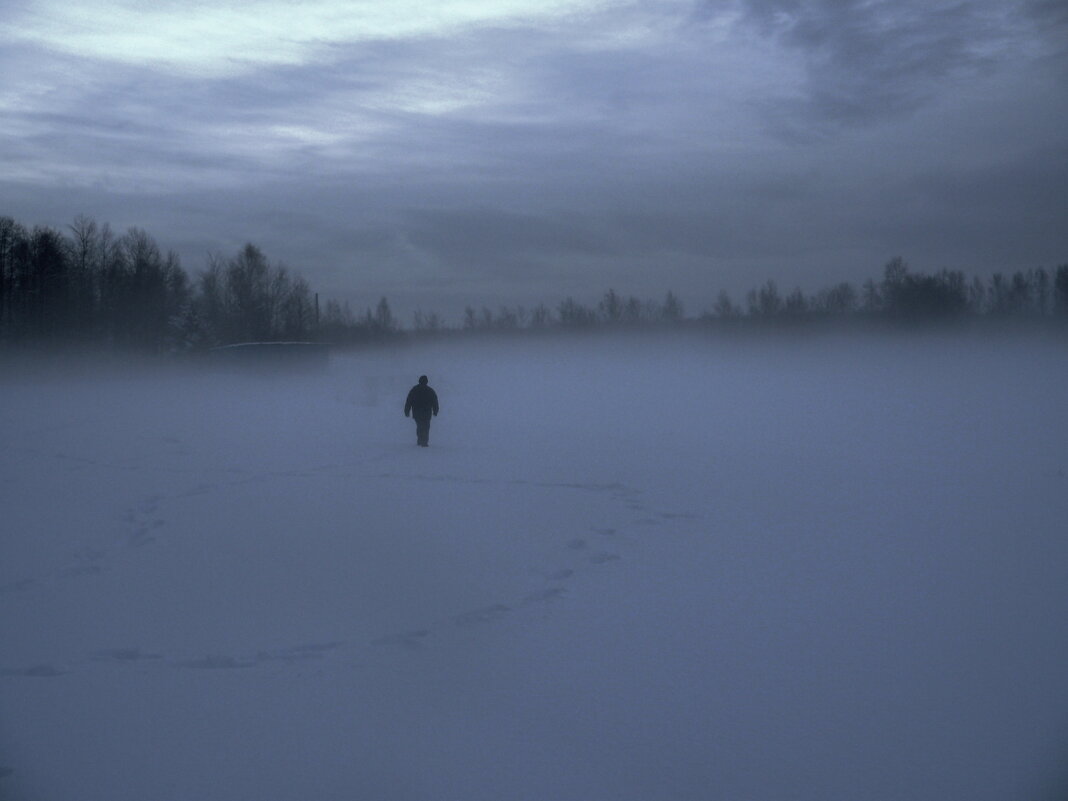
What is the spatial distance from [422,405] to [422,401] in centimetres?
9

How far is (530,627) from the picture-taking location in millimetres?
6930

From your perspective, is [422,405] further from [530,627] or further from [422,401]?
[530,627]

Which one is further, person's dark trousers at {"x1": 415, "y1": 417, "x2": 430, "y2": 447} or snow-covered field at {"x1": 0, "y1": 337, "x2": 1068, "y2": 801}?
person's dark trousers at {"x1": 415, "y1": 417, "x2": 430, "y2": 447}

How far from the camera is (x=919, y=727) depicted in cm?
524

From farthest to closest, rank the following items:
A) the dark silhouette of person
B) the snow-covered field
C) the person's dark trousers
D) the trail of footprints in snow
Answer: the person's dark trousers
the dark silhouette of person
the trail of footprints in snow
the snow-covered field

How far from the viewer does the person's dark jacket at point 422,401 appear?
17.7m

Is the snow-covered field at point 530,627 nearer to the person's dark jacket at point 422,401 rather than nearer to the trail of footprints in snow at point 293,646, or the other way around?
the trail of footprints in snow at point 293,646

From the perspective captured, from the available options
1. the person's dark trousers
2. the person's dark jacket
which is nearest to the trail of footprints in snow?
the person's dark jacket

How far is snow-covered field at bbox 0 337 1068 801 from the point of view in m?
4.77

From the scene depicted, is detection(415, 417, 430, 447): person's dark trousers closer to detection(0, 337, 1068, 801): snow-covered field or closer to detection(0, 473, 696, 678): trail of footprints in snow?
detection(0, 337, 1068, 801): snow-covered field

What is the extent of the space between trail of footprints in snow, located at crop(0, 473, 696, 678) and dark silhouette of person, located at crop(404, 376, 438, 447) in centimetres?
509

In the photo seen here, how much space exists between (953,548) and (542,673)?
18.9 feet

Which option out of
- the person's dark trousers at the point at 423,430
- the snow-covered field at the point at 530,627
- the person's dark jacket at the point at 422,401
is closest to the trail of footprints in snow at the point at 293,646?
the snow-covered field at the point at 530,627

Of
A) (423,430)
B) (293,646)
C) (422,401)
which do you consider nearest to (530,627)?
(293,646)
